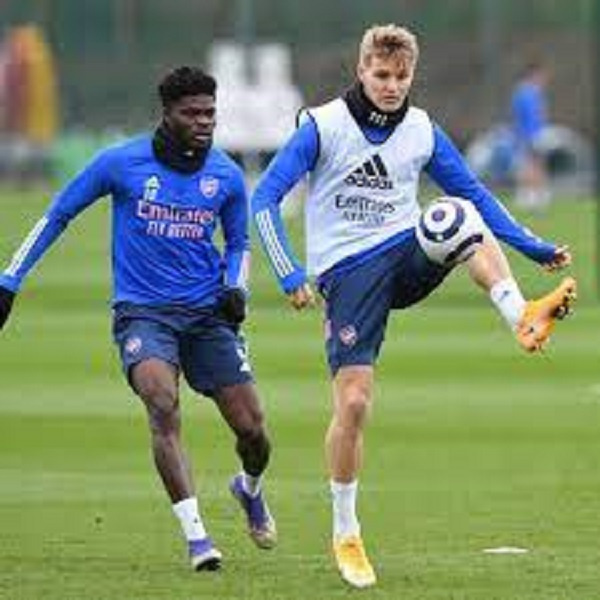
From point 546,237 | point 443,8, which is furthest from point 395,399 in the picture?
point 443,8

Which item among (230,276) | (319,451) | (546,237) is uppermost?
(230,276)

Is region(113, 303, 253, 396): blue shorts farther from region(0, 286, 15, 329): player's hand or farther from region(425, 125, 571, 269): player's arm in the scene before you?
region(425, 125, 571, 269): player's arm

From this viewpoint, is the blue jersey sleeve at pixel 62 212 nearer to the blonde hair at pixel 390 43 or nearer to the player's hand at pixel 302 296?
the player's hand at pixel 302 296

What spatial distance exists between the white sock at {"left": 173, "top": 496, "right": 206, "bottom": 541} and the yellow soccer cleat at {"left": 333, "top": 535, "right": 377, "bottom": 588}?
0.58 meters

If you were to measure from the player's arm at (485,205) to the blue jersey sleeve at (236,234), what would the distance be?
845mm

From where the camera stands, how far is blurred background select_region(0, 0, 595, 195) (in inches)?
2042

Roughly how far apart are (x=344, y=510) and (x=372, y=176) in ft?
4.66

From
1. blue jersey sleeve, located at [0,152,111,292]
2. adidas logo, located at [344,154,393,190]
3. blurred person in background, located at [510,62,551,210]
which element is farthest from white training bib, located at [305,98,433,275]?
blurred person in background, located at [510,62,551,210]

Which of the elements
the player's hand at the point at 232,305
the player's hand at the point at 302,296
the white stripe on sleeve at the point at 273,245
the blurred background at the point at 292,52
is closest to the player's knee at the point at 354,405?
the player's hand at the point at 302,296

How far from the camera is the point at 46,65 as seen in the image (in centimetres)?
5341

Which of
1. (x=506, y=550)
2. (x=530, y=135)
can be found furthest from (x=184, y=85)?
(x=530, y=135)

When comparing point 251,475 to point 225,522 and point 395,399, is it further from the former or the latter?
point 395,399

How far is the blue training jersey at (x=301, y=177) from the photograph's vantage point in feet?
41.6

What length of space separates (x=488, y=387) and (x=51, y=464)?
16.9ft
